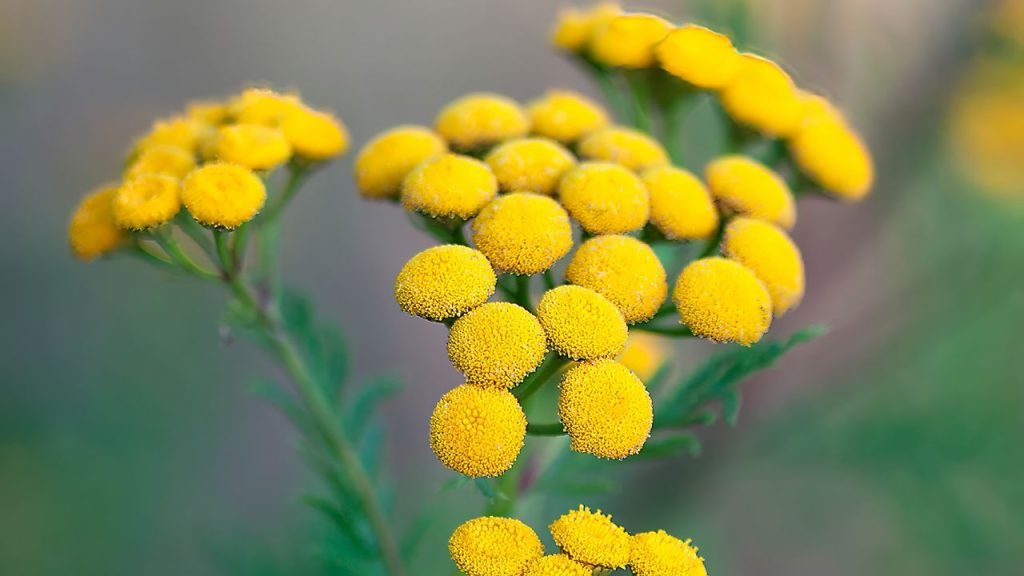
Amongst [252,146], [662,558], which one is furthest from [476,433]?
[252,146]

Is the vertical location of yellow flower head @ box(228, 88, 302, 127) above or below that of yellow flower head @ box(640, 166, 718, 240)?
above

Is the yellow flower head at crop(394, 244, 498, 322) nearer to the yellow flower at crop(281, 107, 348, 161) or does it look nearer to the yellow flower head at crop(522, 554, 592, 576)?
the yellow flower head at crop(522, 554, 592, 576)

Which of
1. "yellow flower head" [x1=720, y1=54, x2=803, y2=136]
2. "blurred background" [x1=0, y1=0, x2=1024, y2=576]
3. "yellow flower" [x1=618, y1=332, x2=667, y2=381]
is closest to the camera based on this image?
"yellow flower head" [x1=720, y1=54, x2=803, y2=136]

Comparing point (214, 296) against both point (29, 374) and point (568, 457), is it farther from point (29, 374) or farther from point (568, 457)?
point (568, 457)

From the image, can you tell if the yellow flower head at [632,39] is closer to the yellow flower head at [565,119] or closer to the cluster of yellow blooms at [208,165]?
the yellow flower head at [565,119]

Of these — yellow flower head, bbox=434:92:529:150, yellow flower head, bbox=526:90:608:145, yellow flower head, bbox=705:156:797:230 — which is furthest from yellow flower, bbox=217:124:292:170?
yellow flower head, bbox=705:156:797:230

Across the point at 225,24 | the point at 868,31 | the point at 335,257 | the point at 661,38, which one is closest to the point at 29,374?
the point at 335,257
